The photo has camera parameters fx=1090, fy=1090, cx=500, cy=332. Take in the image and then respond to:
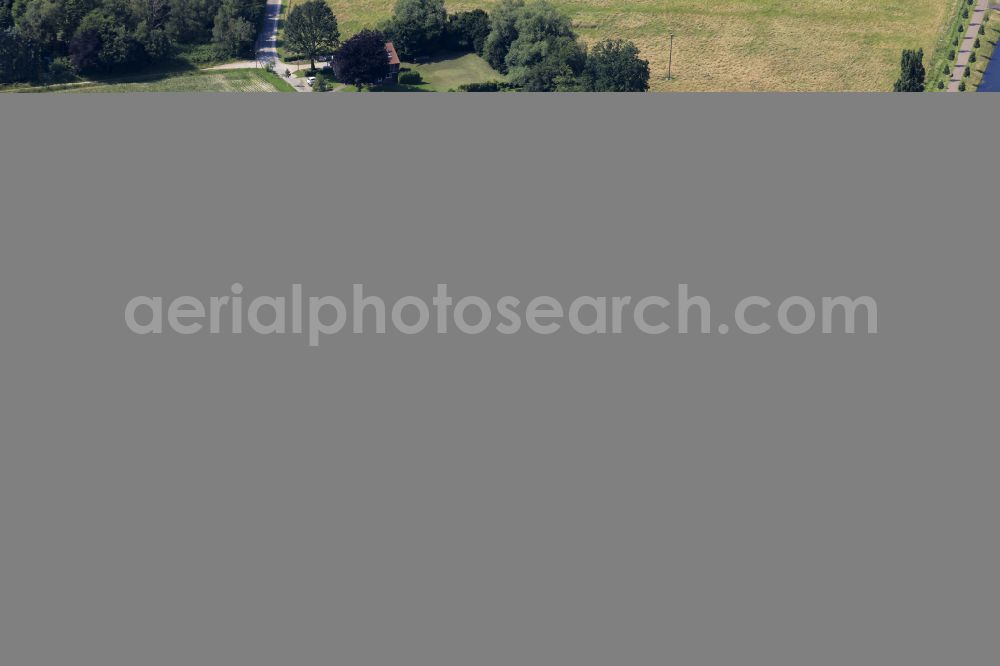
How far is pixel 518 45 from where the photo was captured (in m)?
57.9

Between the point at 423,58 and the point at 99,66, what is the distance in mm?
16980

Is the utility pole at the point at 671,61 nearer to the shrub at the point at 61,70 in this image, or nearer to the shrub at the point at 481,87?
the shrub at the point at 481,87

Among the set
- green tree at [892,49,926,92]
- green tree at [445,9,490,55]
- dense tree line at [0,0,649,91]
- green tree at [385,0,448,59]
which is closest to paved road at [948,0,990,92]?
green tree at [892,49,926,92]

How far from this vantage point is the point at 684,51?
63219 millimetres

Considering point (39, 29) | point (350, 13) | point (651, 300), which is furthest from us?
point (350, 13)

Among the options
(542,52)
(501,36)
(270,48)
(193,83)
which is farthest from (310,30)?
(542,52)

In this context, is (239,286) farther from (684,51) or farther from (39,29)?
(684,51)

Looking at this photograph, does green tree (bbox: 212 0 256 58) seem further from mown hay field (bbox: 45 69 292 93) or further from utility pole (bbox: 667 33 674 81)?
utility pole (bbox: 667 33 674 81)

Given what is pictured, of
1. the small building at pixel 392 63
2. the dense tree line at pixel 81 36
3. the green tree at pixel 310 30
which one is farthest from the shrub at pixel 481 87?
→ the dense tree line at pixel 81 36

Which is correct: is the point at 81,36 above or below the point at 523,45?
above

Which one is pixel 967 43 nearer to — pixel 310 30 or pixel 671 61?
pixel 671 61

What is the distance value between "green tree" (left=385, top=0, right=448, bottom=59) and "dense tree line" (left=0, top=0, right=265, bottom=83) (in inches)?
473

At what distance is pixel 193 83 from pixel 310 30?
22.5ft

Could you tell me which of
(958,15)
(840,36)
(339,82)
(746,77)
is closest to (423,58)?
(339,82)
